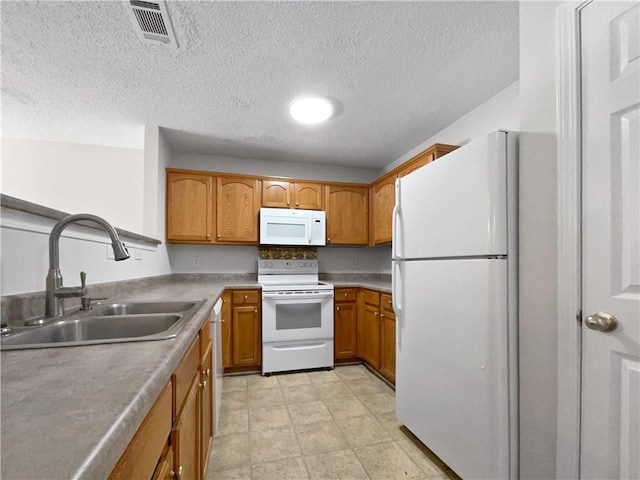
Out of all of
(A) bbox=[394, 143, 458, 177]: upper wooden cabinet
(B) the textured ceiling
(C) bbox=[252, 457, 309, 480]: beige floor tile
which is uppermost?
(B) the textured ceiling

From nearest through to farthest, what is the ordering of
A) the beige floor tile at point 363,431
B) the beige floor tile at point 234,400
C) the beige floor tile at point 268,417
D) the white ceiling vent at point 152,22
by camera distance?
the white ceiling vent at point 152,22 → the beige floor tile at point 363,431 → the beige floor tile at point 268,417 → the beige floor tile at point 234,400

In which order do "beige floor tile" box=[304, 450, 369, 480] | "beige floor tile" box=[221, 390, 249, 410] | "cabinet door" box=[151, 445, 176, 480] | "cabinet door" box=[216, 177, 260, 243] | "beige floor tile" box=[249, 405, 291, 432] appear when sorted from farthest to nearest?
"cabinet door" box=[216, 177, 260, 243]
"beige floor tile" box=[221, 390, 249, 410]
"beige floor tile" box=[249, 405, 291, 432]
"beige floor tile" box=[304, 450, 369, 480]
"cabinet door" box=[151, 445, 176, 480]

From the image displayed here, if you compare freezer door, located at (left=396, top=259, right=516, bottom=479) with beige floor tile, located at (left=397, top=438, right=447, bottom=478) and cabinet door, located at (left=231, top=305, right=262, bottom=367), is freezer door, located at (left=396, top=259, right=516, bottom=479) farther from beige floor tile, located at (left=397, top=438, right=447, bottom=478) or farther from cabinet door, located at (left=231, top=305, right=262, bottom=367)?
cabinet door, located at (left=231, top=305, right=262, bottom=367)

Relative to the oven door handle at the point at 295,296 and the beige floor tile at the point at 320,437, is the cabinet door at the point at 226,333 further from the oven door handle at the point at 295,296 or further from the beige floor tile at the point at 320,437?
the beige floor tile at the point at 320,437

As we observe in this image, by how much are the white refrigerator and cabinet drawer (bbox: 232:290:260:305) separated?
1.65 m

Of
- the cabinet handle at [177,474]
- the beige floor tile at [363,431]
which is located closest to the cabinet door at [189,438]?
the cabinet handle at [177,474]

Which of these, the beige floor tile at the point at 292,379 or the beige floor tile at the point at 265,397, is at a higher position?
the beige floor tile at the point at 265,397

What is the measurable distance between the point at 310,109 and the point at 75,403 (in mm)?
2326

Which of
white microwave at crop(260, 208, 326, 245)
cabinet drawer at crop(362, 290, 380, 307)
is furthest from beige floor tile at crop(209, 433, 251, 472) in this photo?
white microwave at crop(260, 208, 326, 245)

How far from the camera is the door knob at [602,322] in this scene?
941mm

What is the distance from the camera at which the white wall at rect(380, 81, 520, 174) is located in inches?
82.0

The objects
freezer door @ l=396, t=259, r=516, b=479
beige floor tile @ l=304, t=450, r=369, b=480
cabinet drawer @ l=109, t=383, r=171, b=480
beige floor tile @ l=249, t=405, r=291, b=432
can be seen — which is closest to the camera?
cabinet drawer @ l=109, t=383, r=171, b=480

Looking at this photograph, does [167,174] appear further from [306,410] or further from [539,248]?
[539,248]

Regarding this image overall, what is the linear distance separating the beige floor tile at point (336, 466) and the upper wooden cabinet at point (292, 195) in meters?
2.41
